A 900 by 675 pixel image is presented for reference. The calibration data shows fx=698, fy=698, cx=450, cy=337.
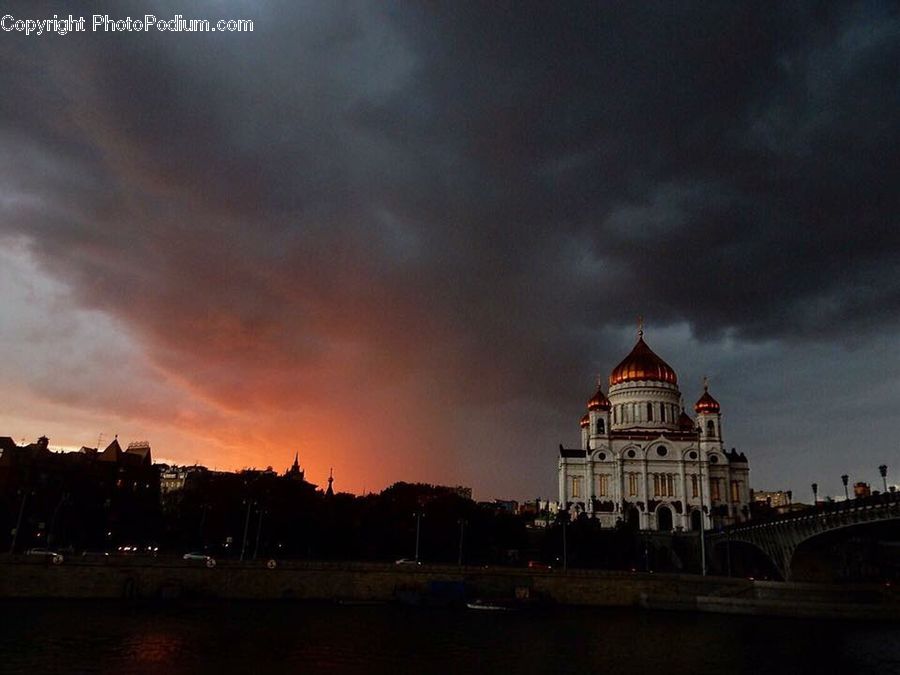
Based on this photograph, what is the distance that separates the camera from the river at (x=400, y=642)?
32188mm

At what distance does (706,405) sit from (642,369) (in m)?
12.1

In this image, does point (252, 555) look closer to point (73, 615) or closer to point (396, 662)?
point (73, 615)

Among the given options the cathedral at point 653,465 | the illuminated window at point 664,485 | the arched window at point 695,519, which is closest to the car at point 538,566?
the cathedral at point 653,465

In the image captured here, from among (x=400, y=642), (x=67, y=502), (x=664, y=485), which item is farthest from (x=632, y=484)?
(x=67, y=502)

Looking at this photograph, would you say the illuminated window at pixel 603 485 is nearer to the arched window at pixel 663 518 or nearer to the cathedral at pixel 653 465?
the cathedral at pixel 653 465

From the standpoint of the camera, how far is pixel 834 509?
58812 mm

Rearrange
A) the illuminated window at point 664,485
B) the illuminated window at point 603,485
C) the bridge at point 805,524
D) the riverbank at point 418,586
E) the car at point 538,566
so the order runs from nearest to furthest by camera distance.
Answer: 1. the riverbank at point 418,586
2. the bridge at point 805,524
3. the car at point 538,566
4. the illuminated window at point 664,485
5. the illuminated window at point 603,485

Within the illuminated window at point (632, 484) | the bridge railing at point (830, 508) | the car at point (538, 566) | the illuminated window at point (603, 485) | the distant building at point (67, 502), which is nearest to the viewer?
the bridge railing at point (830, 508)

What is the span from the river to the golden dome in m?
66.4

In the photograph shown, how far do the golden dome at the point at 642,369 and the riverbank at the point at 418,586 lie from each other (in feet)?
191

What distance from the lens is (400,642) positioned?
3994 centimetres

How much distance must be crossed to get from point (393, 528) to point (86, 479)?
36198 millimetres

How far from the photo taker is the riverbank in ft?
168

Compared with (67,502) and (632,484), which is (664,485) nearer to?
(632,484)
